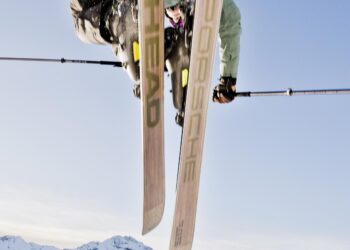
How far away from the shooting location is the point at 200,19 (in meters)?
5.34

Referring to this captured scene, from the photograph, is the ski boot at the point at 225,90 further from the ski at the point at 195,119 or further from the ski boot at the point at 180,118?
the ski boot at the point at 180,118

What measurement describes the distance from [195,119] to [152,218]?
1098 millimetres

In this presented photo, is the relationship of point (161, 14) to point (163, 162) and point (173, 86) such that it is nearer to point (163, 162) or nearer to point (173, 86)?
point (173, 86)

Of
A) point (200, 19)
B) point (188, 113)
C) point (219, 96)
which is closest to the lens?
point (200, 19)

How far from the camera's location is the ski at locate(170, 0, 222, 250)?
213 inches

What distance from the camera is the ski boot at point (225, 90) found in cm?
623

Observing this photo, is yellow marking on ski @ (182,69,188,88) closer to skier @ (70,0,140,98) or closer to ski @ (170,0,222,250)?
ski @ (170,0,222,250)

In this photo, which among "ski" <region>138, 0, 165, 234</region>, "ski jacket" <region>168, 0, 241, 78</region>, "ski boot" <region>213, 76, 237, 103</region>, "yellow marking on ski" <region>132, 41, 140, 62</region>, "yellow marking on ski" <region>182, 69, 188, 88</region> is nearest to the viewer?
"ski" <region>138, 0, 165, 234</region>

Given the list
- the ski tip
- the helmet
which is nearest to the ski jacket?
the helmet

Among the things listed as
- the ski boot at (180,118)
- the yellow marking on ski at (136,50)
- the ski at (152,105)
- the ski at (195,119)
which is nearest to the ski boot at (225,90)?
the ski at (195,119)

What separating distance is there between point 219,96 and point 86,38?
1.61 metres

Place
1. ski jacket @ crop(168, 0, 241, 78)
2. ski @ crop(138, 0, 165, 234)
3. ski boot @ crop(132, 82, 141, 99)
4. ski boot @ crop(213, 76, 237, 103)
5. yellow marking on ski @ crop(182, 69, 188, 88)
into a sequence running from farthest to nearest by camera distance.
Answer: ski boot @ crop(213, 76, 237, 103) < ski jacket @ crop(168, 0, 241, 78) < ski boot @ crop(132, 82, 141, 99) < yellow marking on ski @ crop(182, 69, 188, 88) < ski @ crop(138, 0, 165, 234)

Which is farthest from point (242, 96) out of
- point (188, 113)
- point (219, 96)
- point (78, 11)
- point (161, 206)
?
point (78, 11)

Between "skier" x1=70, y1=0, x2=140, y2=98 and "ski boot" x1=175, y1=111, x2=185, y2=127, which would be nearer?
"skier" x1=70, y1=0, x2=140, y2=98
